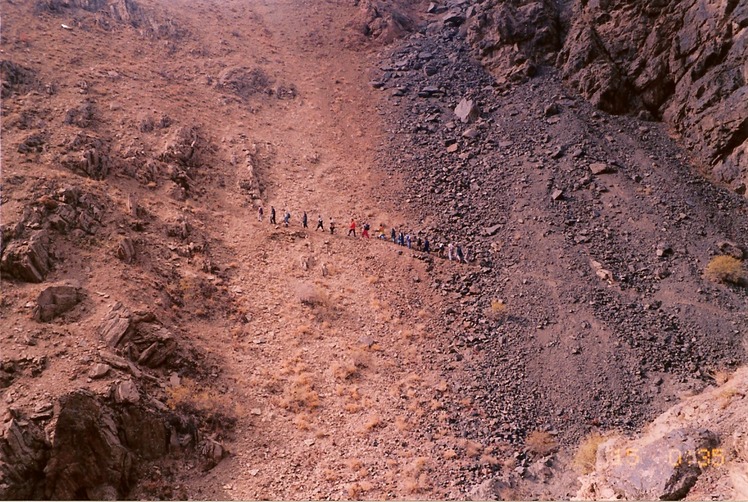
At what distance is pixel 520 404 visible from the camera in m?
17.5

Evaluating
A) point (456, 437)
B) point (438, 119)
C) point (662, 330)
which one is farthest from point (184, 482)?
point (438, 119)

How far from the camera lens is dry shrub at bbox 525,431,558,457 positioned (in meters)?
15.7

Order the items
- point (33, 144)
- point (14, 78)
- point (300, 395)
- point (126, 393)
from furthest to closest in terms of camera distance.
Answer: point (14, 78) < point (33, 144) < point (300, 395) < point (126, 393)

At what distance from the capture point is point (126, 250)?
18906 mm

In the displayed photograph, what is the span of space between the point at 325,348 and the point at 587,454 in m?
10.1

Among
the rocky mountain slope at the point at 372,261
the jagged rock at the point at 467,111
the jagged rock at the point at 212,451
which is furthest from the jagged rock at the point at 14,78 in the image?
the jagged rock at the point at 467,111

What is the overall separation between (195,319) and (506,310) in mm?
13331

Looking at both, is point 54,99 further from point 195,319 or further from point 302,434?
point 302,434

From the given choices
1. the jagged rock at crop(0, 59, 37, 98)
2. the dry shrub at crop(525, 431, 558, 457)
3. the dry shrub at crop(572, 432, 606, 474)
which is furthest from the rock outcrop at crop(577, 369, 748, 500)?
the jagged rock at crop(0, 59, 37, 98)

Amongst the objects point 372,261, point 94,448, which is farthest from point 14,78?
point 94,448

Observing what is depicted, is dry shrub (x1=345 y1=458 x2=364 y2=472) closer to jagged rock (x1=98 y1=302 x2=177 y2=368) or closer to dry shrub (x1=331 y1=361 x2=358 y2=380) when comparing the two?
dry shrub (x1=331 y1=361 x2=358 y2=380)

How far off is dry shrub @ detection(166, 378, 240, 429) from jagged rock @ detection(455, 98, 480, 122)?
24966 mm

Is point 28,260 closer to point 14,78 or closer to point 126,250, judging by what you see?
point 126,250

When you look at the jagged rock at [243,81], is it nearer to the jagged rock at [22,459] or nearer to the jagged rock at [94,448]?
the jagged rock at [94,448]
